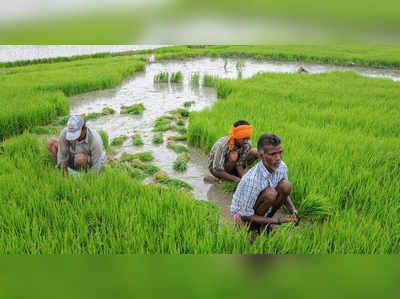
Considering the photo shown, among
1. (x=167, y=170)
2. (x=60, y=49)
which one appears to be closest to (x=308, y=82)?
(x=167, y=170)

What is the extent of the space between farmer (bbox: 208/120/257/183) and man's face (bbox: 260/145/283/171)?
807 millimetres

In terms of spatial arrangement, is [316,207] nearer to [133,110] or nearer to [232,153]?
[232,153]

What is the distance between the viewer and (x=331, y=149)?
3.90 meters

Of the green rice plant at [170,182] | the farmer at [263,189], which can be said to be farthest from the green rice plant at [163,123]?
the farmer at [263,189]

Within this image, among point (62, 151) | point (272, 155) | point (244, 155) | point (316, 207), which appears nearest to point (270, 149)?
point (272, 155)

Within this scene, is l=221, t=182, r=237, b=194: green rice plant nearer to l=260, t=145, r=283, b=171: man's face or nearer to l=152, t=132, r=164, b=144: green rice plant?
l=260, t=145, r=283, b=171: man's face

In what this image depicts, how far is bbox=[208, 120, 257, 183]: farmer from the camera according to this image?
320cm

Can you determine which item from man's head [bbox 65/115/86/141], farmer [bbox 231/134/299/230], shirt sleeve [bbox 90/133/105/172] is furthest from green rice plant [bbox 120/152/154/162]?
farmer [bbox 231/134/299/230]

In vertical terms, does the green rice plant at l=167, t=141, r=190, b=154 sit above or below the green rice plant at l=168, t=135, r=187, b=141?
below

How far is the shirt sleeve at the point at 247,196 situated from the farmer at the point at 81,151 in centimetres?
199

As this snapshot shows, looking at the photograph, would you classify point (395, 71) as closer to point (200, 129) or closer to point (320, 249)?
point (200, 129)

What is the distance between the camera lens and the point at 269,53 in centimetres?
1786

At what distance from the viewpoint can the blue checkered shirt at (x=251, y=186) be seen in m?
2.47

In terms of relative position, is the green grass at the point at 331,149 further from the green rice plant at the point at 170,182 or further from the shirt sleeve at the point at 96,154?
the shirt sleeve at the point at 96,154
